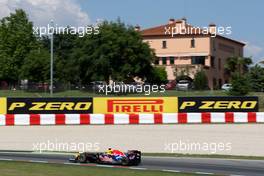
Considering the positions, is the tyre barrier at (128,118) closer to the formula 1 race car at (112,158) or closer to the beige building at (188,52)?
the formula 1 race car at (112,158)

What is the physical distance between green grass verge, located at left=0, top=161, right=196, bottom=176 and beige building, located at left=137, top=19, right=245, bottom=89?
2665 inches

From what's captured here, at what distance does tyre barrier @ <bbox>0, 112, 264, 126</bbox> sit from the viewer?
22.3 m

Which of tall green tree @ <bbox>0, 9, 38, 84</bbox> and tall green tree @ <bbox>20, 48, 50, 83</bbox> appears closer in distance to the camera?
tall green tree @ <bbox>20, 48, 50, 83</bbox>

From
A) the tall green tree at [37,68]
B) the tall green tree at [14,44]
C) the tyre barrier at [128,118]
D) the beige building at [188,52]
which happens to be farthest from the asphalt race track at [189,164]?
the beige building at [188,52]

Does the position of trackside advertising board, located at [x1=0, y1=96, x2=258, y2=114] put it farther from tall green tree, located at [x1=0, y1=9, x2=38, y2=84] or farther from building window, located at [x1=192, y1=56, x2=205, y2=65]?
building window, located at [x1=192, y1=56, x2=205, y2=65]

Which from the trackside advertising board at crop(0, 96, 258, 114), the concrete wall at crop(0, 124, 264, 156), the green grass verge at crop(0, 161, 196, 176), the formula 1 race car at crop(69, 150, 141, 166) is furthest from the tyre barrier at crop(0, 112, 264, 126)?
the green grass verge at crop(0, 161, 196, 176)

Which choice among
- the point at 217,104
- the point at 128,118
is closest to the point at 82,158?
the point at 128,118

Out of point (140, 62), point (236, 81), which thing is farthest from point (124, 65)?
point (236, 81)

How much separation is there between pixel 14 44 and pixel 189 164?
63628 millimetres

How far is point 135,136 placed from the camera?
22266 mm

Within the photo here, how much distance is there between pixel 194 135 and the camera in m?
22.3

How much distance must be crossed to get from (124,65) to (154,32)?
1510 inches

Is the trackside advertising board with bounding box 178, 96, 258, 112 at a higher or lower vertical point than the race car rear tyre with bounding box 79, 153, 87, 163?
higher

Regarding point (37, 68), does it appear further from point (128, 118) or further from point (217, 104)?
point (128, 118)
